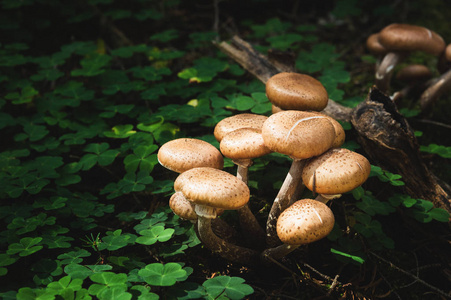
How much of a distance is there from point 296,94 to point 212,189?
47.3 inches

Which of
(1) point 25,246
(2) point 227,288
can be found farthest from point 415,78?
(1) point 25,246

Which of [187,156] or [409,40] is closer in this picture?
[187,156]

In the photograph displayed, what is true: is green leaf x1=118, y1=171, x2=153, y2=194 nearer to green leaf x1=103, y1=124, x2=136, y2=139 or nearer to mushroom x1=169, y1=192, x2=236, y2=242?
mushroom x1=169, y1=192, x2=236, y2=242

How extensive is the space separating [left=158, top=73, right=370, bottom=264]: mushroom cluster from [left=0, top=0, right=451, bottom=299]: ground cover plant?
23 centimetres

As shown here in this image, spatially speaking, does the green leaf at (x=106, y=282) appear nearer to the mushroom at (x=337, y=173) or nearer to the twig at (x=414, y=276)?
the mushroom at (x=337, y=173)

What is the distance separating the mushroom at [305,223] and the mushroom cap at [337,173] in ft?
0.42

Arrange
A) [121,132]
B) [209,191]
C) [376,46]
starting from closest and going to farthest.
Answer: [209,191]
[121,132]
[376,46]

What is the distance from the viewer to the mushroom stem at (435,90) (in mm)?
4586

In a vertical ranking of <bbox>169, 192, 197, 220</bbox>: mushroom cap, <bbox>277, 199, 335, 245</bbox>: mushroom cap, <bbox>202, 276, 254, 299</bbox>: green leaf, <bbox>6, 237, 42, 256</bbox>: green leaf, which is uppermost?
<bbox>277, 199, 335, 245</bbox>: mushroom cap

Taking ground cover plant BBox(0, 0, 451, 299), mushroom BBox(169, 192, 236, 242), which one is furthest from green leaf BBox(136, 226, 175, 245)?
mushroom BBox(169, 192, 236, 242)

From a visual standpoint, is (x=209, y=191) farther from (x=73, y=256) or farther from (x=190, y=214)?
(x=73, y=256)

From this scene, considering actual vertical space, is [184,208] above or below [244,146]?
below

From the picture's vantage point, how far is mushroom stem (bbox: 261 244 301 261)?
254cm

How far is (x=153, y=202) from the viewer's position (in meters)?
3.33
